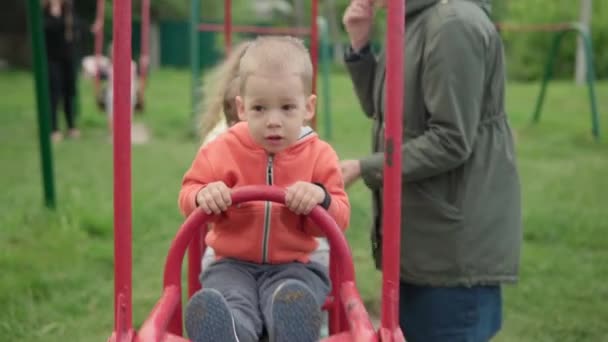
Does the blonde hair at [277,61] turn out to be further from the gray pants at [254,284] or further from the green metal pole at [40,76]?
the green metal pole at [40,76]

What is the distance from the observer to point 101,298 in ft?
12.7

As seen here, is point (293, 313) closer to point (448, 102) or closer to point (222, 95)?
point (448, 102)

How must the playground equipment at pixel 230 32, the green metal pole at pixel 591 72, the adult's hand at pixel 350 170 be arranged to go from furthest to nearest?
the green metal pole at pixel 591 72
the playground equipment at pixel 230 32
the adult's hand at pixel 350 170

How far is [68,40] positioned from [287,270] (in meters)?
7.08

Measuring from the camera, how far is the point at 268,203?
6.55 ft

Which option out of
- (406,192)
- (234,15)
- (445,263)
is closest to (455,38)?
(406,192)

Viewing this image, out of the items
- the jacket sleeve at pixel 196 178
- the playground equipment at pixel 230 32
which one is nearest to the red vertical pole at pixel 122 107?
the jacket sleeve at pixel 196 178

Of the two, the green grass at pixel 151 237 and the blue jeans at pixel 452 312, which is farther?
the green grass at pixel 151 237

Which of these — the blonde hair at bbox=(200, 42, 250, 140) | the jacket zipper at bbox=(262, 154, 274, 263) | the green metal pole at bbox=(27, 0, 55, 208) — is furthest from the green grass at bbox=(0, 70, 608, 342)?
the jacket zipper at bbox=(262, 154, 274, 263)

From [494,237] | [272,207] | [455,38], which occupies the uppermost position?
[455,38]

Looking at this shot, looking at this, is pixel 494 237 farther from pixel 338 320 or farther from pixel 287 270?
pixel 287 270

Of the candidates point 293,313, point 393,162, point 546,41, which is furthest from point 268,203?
point 546,41

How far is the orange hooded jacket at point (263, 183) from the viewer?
6.62 ft

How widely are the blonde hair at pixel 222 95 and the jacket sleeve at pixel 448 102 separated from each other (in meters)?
0.79
